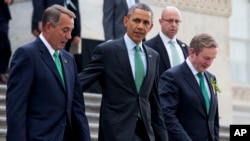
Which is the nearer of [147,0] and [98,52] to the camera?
[98,52]

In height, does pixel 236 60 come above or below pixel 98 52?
below

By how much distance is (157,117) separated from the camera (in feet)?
30.2

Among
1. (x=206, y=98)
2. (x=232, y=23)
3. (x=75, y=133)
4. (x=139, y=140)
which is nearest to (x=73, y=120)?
(x=75, y=133)

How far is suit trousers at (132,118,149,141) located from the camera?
8938mm

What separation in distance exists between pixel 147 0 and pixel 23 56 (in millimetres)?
8592

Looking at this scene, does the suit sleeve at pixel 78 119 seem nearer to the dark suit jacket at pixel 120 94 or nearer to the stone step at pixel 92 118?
the dark suit jacket at pixel 120 94

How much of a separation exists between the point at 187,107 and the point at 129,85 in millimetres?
1153

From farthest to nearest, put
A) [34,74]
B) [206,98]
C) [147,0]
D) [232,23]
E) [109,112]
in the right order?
[232,23]
[147,0]
[206,98]
[109,112]
[34,74]

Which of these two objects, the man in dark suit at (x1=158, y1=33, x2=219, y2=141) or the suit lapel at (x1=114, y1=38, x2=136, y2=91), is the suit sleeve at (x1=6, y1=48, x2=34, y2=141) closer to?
the suit lapel at (x1=114, y1=38, x2=136, y2=91)

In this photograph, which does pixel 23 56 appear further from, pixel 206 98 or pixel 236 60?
pixel 236 60

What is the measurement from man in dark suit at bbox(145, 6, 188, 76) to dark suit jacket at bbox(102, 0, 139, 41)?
1.46 meters

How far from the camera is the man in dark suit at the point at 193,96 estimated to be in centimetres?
988

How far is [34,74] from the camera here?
8.28 meters

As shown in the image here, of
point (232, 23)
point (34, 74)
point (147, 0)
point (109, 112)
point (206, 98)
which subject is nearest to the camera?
point (34, 74)
